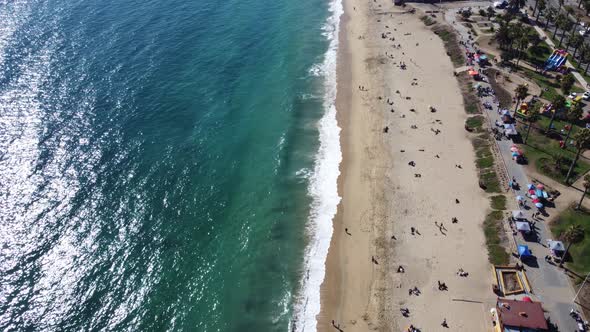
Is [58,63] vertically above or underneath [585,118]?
above

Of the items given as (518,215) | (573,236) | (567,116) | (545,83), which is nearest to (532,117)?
(567,116)

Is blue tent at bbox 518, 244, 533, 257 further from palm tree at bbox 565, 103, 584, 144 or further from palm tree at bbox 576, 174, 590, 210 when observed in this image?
palm tree at bbox 565, 103, 584, 144

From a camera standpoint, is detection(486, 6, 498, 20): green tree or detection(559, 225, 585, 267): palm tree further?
detection(486, 6, 498, 20): green tree

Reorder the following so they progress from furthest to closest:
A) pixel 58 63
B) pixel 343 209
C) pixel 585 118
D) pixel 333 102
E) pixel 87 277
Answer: pixel 58 63
pixel 333 102
pixel 585 118
pixel 343 209
pixel 87 277

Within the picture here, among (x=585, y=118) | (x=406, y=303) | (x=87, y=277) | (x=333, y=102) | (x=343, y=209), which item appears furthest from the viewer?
(x=333, y=102)

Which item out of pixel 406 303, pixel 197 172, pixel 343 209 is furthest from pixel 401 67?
pixel 406 303

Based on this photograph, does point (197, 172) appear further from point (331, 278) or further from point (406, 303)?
point (406, 303)

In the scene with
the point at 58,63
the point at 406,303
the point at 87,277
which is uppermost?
the point at 58,63

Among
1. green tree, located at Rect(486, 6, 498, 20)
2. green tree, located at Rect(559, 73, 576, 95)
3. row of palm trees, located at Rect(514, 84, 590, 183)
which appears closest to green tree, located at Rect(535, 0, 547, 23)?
green tree, located at Rect(486, 6, 498, 20)
